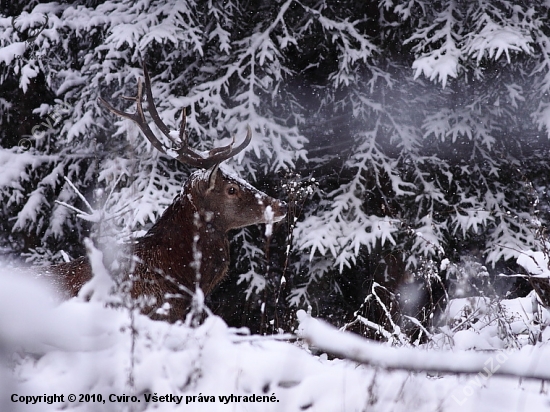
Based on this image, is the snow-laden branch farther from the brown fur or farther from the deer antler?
the deer antler

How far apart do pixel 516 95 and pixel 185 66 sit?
4.18m

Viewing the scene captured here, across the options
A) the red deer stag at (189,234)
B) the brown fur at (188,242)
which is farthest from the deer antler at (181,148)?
the brown fur at (188,242)

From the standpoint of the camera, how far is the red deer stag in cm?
346

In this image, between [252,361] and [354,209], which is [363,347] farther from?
[354,209]

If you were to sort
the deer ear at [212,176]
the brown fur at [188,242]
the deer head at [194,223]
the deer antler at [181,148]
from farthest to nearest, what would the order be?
the deer antler at [181,148]
the deer ear at [212,176]
the deer head at [194,223]
the brown fur at [188,242]

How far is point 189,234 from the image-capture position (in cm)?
387

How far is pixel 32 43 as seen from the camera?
297 inches

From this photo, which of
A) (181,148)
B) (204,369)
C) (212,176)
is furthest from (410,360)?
(181,148)

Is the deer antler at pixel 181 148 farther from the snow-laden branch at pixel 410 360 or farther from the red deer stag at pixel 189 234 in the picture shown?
the snow-laden branch at pixel 410 360

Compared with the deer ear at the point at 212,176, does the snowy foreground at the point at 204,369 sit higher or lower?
lower

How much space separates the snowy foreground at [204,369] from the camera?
1.36 meters

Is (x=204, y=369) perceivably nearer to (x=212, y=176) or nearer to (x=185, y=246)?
(x=185, y=246)

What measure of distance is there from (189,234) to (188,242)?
6 cm

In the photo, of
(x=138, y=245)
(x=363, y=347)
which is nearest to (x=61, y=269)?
(x=138, y=245)
